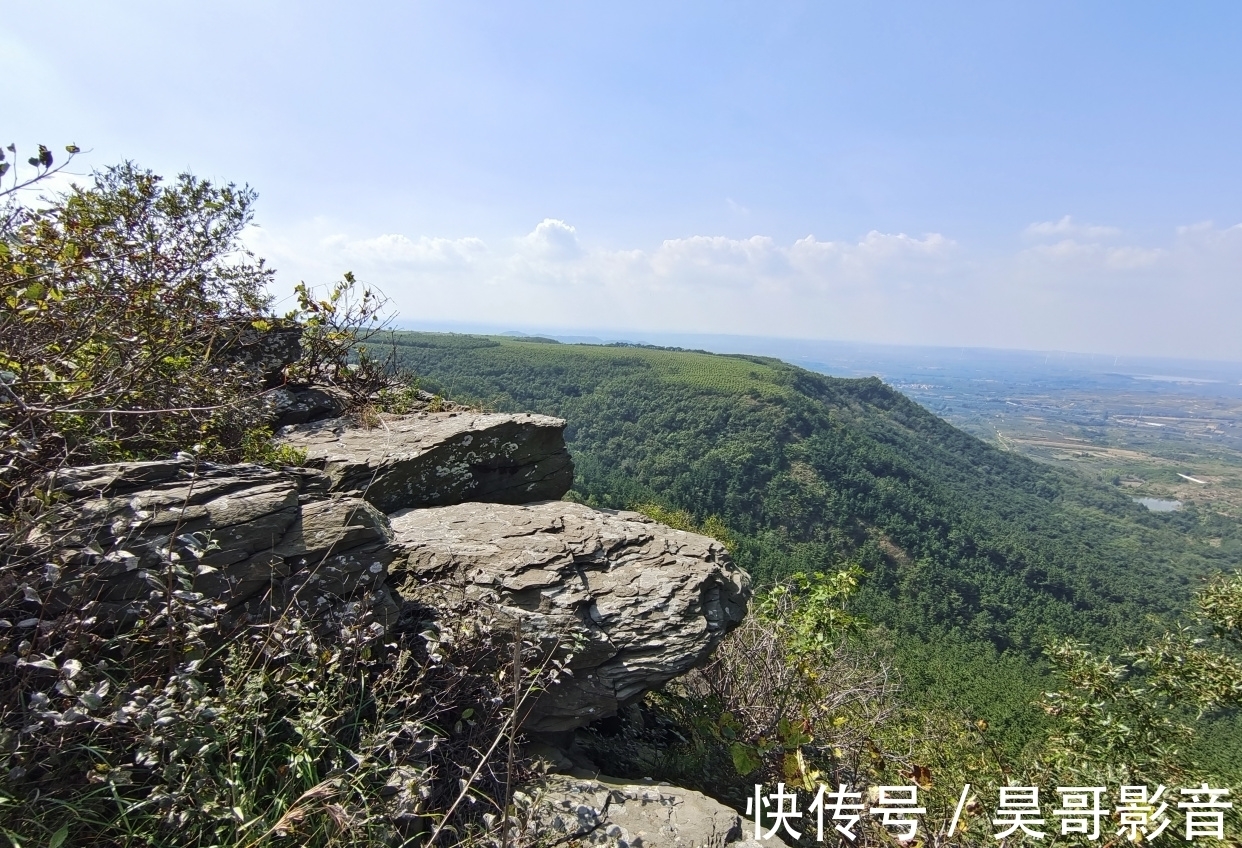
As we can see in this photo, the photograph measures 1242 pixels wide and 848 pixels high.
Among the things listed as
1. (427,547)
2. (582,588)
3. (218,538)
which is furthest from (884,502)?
(218,538)

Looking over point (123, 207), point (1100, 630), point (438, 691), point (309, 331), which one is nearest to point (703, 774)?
point (438, 691)

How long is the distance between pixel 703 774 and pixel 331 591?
4.01 m

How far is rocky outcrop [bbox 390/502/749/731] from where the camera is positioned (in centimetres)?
459

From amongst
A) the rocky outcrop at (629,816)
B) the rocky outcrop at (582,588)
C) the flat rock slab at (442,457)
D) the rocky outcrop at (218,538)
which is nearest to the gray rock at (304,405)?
the flat rock slab at (442,457)

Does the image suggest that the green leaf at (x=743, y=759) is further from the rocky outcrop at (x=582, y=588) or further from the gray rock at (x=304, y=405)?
the gray rock at (x=304, y=405)

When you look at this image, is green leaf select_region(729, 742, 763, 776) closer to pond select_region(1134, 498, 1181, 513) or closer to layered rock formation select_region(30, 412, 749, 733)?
layered rock formation select_region(30, 412, 749, 733)

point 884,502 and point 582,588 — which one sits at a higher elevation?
point 582,588

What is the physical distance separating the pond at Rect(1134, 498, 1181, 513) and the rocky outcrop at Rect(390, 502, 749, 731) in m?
185

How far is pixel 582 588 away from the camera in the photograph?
16.3ft

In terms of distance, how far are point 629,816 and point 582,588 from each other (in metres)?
1.73

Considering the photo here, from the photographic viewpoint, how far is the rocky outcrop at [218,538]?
9.30 feet

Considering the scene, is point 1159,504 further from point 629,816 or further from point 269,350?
point 269,350

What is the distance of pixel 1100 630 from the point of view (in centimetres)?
6731

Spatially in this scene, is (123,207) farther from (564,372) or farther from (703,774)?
(564,372)
